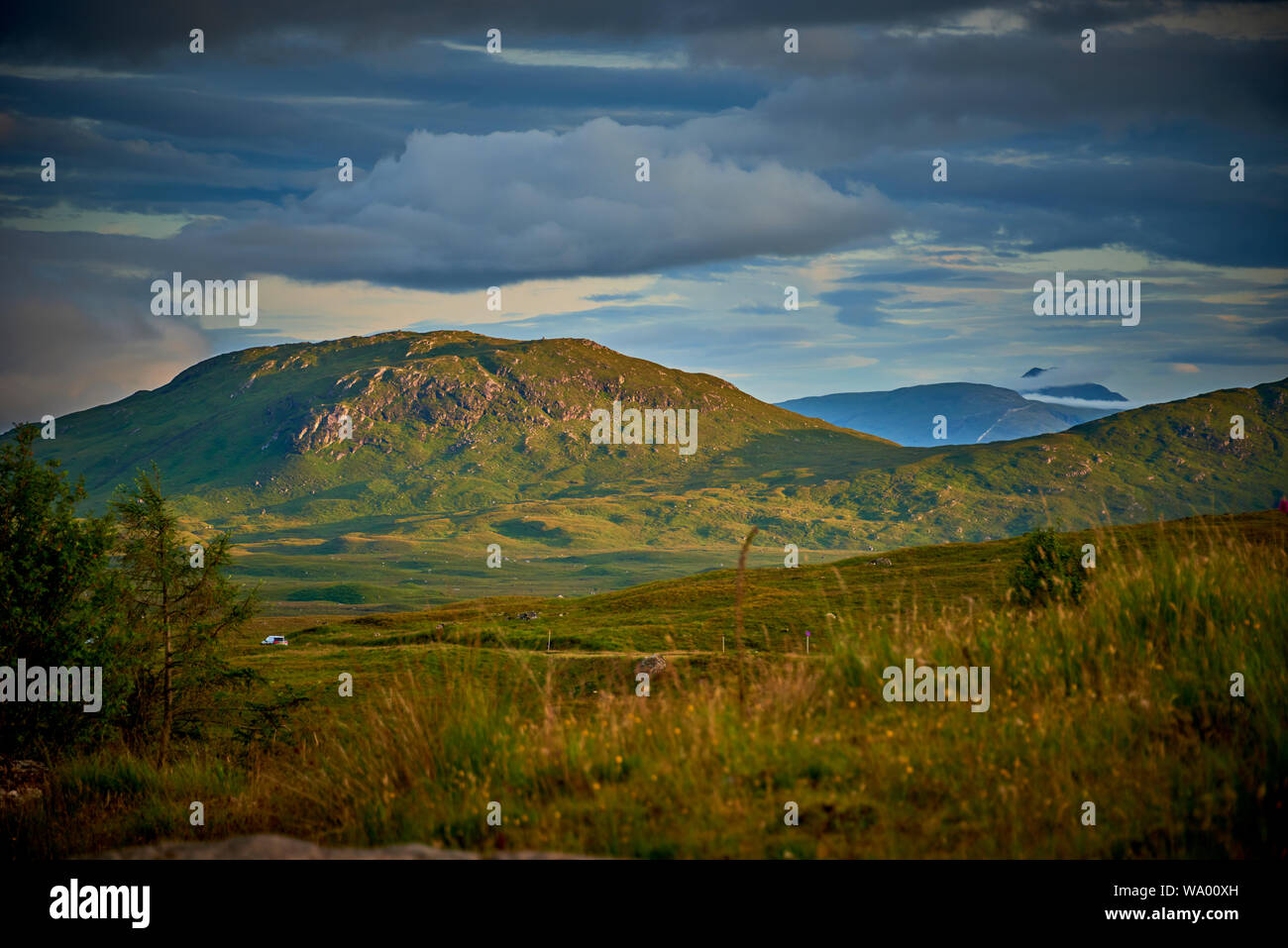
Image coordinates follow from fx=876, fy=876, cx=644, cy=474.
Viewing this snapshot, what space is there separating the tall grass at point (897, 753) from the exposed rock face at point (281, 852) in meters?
0.93

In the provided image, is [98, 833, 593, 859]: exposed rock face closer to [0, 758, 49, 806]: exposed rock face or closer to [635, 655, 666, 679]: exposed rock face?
[0, 758, 49, 806]: exposed rock face

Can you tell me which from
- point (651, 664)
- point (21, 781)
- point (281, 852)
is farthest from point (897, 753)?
point (651, 664)

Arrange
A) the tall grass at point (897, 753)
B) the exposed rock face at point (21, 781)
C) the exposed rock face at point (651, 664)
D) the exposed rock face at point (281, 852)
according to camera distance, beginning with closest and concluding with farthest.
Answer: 1. the exposed rock face at point (281, 852)
2. the tall grass at point (897, 753)
3. the exposed rock face at point (21, 781)
4. the exposed rock face at point (651, 664)

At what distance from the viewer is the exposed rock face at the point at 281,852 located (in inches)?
253

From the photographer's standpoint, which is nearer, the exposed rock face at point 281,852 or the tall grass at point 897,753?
the exposed rock face at point 281,852

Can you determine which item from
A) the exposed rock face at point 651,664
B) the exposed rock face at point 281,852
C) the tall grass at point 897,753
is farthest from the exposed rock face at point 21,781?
the exposed rock face at point 651,664

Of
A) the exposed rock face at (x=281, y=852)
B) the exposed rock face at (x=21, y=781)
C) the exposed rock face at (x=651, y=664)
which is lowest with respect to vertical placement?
the exposed rock face at (x=651, y=664)

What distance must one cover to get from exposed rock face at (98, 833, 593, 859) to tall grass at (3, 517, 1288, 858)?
929 millimetres

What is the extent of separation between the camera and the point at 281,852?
6598 millimetres

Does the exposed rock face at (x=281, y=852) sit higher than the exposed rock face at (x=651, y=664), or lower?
higher

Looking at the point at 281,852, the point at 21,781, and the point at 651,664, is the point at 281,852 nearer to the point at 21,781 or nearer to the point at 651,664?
the point at 21,781

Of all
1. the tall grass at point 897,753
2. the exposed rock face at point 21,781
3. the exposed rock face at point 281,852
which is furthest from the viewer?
the exposed rock face at point 21,781

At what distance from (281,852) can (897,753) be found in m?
5.31

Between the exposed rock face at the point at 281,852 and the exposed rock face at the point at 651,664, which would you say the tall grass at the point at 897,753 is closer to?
the exposed rock face at the point at 281,852
